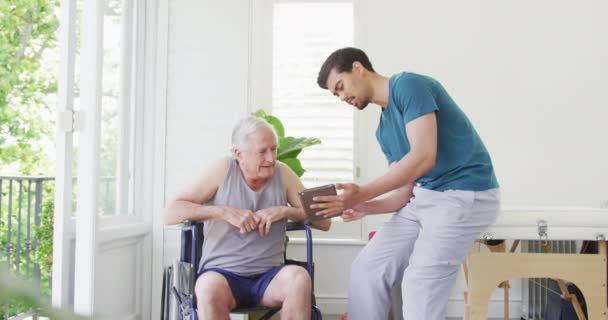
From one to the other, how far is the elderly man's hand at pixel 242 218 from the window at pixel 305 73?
1.70 meters

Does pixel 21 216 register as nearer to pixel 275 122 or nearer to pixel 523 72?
pixel 275 122

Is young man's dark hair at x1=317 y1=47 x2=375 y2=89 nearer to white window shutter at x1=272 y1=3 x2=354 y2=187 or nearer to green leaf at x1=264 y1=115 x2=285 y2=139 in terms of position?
green leaf at x1=264 y1=115 x2=285 y2=139

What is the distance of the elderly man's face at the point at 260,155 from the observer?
Answer: 236 centimetres

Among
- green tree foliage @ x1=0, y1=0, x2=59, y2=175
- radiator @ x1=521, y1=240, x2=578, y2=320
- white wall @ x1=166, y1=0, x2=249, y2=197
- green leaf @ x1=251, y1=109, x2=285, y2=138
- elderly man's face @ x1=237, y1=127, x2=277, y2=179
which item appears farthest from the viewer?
green tree foliage @ x1=0, y1=0, x2=59, y2=175

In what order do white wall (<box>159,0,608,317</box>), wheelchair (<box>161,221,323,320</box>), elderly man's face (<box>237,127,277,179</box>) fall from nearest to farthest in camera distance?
wheelchair (<box>161,221,323,320</box>) < elderly man's face (<box>237,127,277,179</box>) < white wall (<box>159,0,608,317</box>)

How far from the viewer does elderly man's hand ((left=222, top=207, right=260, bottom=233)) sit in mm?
2229

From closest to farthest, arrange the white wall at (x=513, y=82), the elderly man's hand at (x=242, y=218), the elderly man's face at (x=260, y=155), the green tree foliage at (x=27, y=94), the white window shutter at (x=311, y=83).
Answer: the elderly man's hand at (x=242, y=218) → the elderly man's face at (x=260, y=155) → the white wall at (x=513, y=82) → the white window shutter at (x=311, y=83) → the green tree foliage at (x=27, y=94)

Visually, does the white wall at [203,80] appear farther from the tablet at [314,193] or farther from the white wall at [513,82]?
the tablet at [314,193]

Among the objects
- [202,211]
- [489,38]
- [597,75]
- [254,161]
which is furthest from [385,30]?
[202,211]

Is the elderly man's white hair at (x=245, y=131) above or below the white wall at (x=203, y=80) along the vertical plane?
A: below

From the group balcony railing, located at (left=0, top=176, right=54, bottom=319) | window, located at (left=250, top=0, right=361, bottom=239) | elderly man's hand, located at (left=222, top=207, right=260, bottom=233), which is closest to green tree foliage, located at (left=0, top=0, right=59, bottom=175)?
balcony railing, located at (left=0, top=176, right=54, bottom=319)

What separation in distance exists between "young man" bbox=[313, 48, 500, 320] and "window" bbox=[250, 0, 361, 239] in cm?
169

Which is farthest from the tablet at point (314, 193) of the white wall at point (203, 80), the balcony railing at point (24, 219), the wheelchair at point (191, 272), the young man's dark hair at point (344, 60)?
the balcony railing at point (24, 219)

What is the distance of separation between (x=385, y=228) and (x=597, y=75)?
7.81ft
